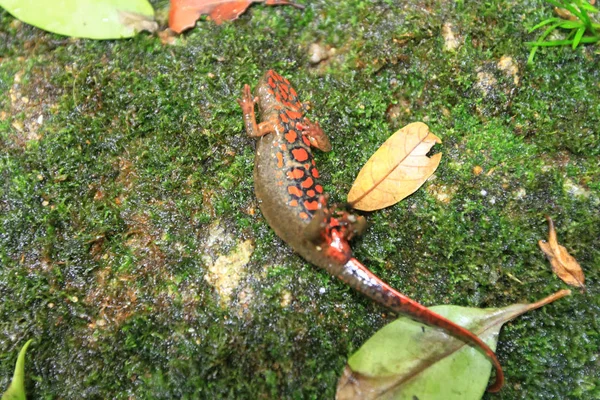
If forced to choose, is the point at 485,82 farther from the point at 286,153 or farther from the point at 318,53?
the point at 286,153

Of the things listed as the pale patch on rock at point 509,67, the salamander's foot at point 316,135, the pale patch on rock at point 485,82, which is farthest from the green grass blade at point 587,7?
the salamander's foot at point 316,135

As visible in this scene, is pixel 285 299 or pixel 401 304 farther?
pixel 285 299

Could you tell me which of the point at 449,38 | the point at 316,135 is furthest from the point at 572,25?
the point at 316,135

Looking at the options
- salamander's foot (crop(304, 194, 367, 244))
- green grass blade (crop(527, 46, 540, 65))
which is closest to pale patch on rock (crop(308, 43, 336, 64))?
salamander's foot (crop(304, 194, 367, 244))

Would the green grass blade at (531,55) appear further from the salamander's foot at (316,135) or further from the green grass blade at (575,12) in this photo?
the salamander's foot at (316,135)

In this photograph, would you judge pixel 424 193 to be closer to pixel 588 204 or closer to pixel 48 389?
pixel 588 204

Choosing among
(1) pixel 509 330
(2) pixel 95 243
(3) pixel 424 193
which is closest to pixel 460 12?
(3) pixel 424 193

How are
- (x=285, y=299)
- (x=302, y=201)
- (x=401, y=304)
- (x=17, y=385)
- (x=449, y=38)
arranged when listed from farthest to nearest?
(x=449, y=38) < (x=302, y=201) < (x=285, y=299) < (x=401, y=304) < (x=17, y=385)
